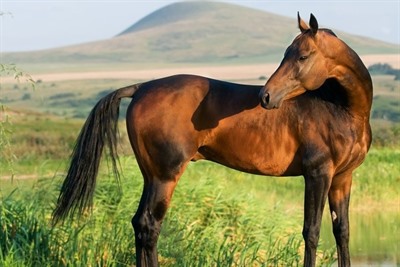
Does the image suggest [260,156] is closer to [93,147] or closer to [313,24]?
[313,24]

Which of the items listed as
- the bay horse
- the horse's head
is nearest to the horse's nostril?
the horse's head

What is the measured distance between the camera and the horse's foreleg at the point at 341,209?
8117 mm

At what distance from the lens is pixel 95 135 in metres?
8.37

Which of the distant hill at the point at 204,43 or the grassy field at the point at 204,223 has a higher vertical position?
the grassy field at the point at 204,223

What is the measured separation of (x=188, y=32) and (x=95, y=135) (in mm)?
118965

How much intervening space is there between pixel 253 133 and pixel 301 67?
26.7 inches

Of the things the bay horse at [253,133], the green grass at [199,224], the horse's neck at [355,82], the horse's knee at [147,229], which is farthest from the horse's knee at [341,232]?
the horse's knee at [147,229]

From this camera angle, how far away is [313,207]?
777cm

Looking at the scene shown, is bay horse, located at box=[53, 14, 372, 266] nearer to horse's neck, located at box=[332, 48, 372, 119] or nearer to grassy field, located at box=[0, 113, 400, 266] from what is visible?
horse's neck, located at box=[332, 48, 372, 119]

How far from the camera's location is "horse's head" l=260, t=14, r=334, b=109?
748 cm

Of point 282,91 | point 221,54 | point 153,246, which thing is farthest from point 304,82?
point 221,54

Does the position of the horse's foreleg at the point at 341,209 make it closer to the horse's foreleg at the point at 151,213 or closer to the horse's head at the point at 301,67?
the horse's head at the point at 301,67

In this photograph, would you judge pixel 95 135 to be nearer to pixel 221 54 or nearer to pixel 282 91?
Result: pixel 282 91

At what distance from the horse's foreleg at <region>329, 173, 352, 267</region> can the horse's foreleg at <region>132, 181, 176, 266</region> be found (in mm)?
1216
